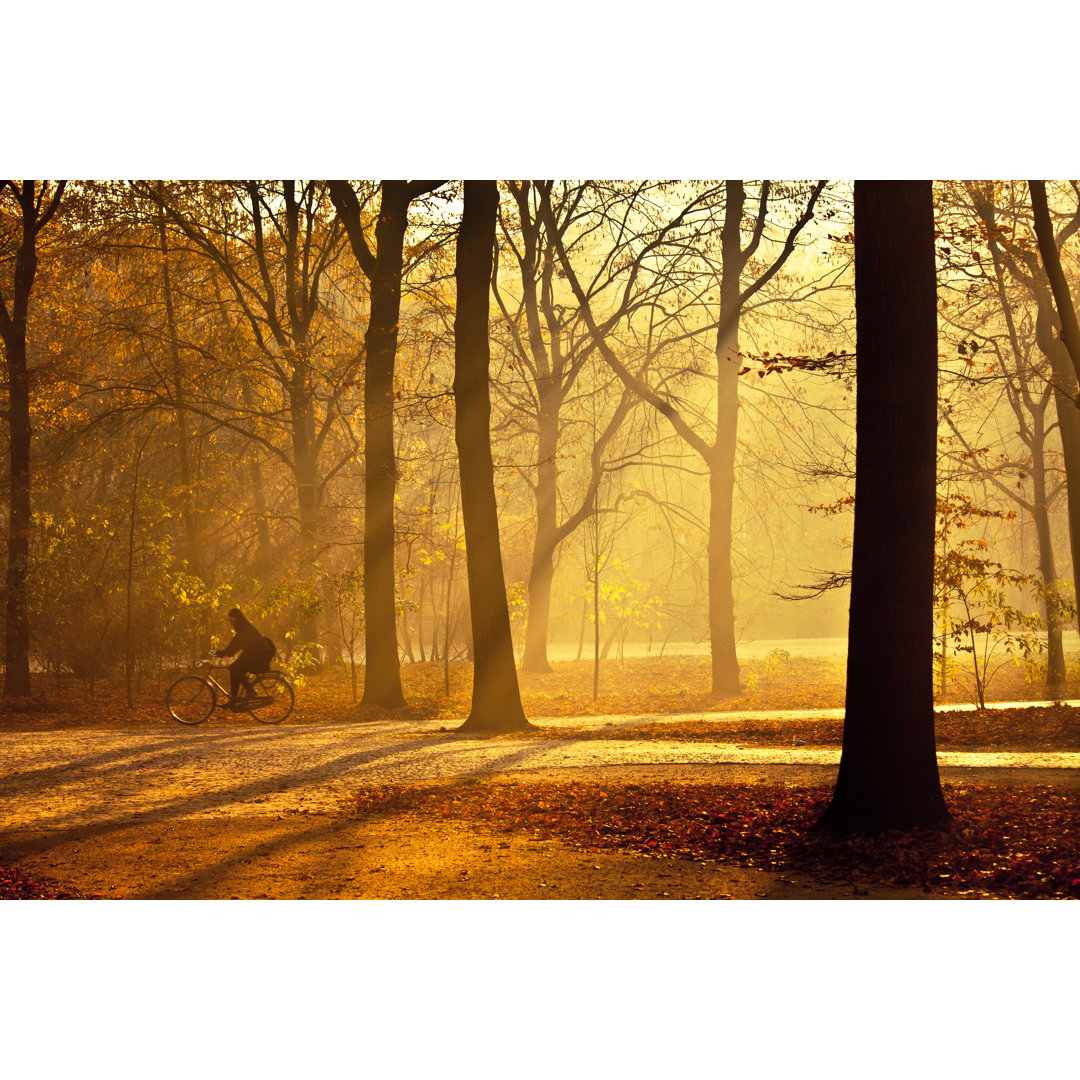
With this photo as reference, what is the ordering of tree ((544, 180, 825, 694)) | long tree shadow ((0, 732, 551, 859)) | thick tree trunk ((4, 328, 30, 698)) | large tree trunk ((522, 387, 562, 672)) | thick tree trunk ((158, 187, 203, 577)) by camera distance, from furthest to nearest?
large tree trunk ((522, 387, 562, 672))
thick tree trunk ((158, 187, 203, 577))
tree ((544, 180, 825, 694))
thick tree trunk ((4, 328, 30, 698))
long tree shadow ((0, 732, 551, 859))

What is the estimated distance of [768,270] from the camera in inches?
719

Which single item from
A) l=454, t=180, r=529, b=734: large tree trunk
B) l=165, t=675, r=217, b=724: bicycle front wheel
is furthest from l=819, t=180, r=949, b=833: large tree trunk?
l=165, t=675, r=217, b=724: bicycle front wheel

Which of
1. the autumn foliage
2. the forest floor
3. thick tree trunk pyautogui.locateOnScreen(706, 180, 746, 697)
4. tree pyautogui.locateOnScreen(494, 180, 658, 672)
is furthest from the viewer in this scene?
tree pyautogui.locateOnScreen(494, 180, 658, 672)

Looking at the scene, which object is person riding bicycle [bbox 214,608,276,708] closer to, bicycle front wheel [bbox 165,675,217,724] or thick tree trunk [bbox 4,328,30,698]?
bicycle front wheel [bbox 165,675,217,724]

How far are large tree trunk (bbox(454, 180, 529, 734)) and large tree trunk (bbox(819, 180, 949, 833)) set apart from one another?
6.15 meters

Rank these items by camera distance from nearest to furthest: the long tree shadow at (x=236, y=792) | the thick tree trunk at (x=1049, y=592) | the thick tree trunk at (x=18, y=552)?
the long tree shadow at (x=236, y=792), the thick tree trunk at (x=18, y=552), the thick tree trunk at (x=1049, y=592)

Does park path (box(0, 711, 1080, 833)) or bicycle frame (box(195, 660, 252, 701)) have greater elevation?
bicycle frame (box(195, 660, 252, 701))

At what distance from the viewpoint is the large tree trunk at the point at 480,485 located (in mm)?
12164

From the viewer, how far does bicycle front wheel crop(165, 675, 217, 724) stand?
13750mm

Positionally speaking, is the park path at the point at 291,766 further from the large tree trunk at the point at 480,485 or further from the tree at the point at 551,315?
the tree at the point at 551,315

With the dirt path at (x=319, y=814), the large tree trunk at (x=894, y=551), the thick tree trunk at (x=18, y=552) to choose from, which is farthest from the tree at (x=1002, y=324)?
the thick tree trunk at (x=18, y=552)

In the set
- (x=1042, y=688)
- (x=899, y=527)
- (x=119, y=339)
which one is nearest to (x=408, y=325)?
(x=119, y=339)

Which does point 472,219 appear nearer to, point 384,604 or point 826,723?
point 384,604

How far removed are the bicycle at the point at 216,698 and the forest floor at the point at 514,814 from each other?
1.10m
